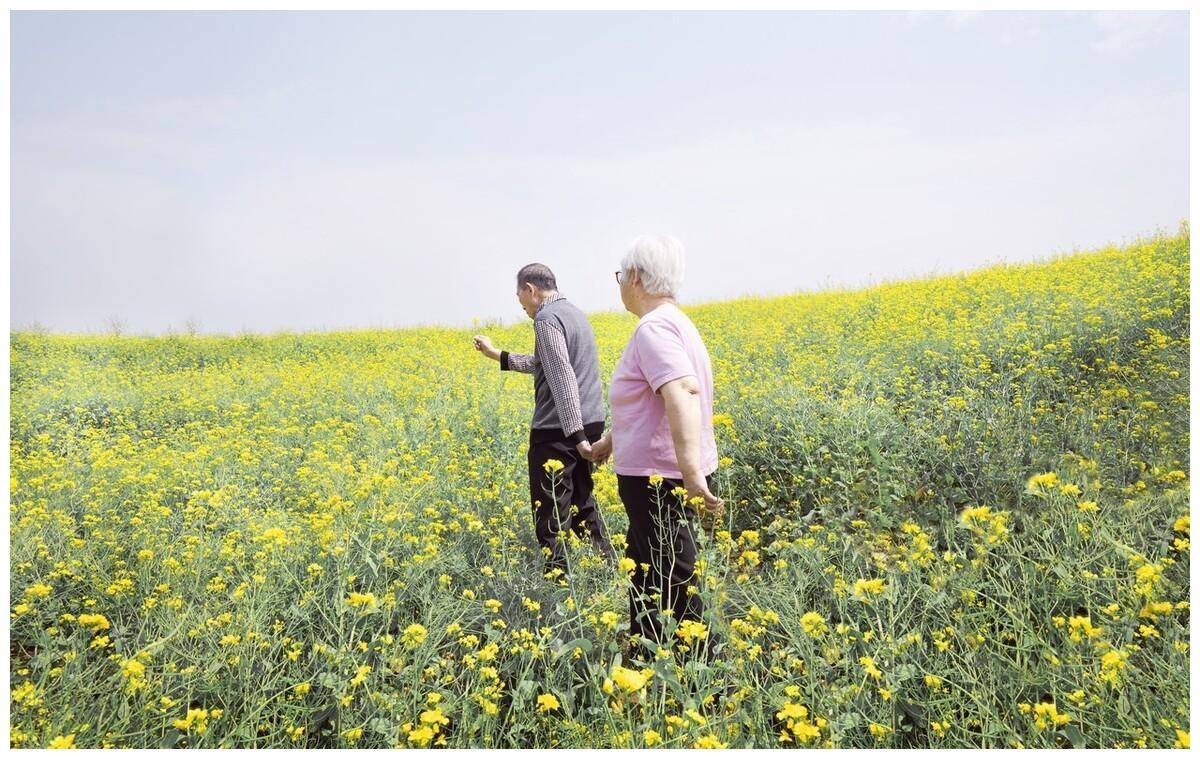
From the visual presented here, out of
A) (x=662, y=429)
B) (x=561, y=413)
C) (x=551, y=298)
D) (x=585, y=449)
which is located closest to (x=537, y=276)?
(x=551, y=298)

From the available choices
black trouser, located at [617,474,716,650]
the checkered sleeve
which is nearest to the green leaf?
black trouser, located at [617,474,716,650]

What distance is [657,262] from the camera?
2559 mm

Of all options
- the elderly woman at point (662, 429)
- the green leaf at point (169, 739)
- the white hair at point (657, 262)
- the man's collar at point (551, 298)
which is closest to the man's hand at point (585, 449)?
the elderly woman at point (662, 429)

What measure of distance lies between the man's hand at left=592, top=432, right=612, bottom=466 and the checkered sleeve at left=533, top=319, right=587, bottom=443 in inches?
11.2

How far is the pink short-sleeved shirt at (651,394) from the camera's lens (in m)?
2.45

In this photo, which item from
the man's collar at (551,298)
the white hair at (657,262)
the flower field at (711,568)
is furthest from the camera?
the man's collar at (551,298)

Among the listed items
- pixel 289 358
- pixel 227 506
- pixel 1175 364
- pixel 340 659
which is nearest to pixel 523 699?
pixel 340 659

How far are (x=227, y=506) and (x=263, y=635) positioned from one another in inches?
66.7

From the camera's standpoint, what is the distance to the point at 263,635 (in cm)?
259

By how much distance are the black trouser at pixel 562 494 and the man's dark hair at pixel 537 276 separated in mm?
767

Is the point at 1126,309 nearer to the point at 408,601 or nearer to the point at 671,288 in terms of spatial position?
the point at 671,288

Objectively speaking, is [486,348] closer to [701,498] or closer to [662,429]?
[662,429]

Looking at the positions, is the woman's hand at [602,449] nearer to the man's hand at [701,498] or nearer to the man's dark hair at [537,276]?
the man's hand at [701,498]

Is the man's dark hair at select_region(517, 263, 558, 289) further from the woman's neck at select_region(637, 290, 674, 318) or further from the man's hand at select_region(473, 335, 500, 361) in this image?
the woman's neck at select_region(637, 290, 674, 318)
